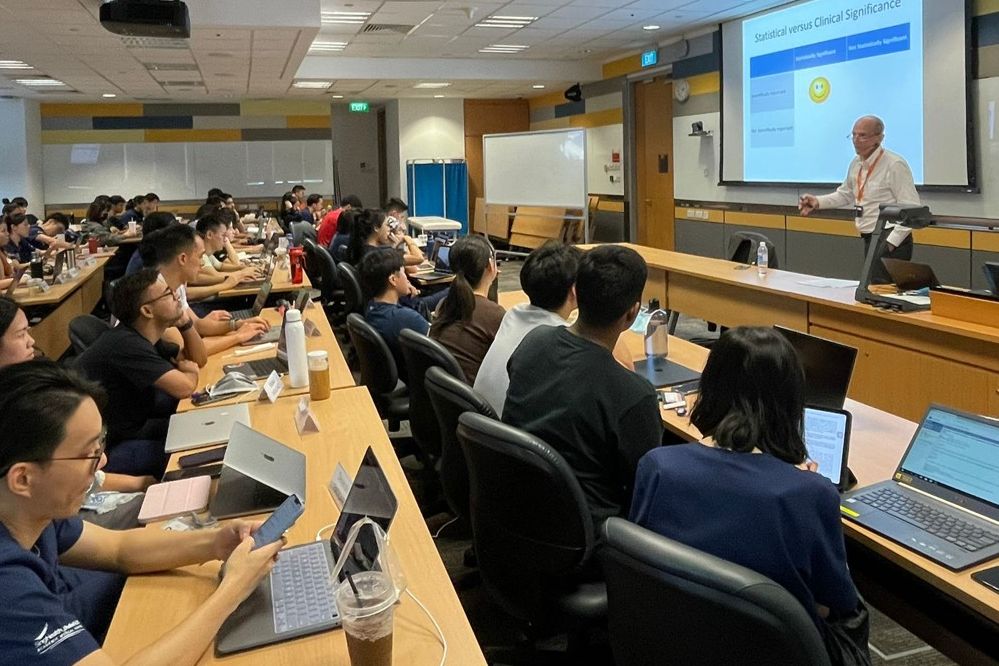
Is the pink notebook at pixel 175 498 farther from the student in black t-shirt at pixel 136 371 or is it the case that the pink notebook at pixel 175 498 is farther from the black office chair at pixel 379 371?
the black office chair at pixel 379 371

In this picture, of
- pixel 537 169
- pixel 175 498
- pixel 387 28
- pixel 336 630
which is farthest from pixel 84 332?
pixel 537 169

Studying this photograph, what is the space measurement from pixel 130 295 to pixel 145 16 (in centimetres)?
357

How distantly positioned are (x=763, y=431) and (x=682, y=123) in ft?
29.3

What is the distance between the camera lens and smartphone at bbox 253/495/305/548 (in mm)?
1496

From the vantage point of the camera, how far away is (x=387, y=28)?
875 cm

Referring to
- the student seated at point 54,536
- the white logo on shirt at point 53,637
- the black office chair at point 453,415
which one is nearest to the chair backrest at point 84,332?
the black office chair at point 453,415

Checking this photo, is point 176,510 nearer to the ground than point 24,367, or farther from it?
nearer to the ground

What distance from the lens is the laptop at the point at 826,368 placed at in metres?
2.27

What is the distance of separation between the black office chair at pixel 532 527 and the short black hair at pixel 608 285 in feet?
1.54

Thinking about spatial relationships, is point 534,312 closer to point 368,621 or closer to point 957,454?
point 957,454

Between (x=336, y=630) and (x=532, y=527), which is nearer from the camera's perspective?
(x=336, y=630)

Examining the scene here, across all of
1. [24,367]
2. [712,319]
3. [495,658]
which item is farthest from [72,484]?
[712,319]

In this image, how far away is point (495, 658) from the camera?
7.89ft

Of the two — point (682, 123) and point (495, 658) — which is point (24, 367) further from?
point (682, 123)
